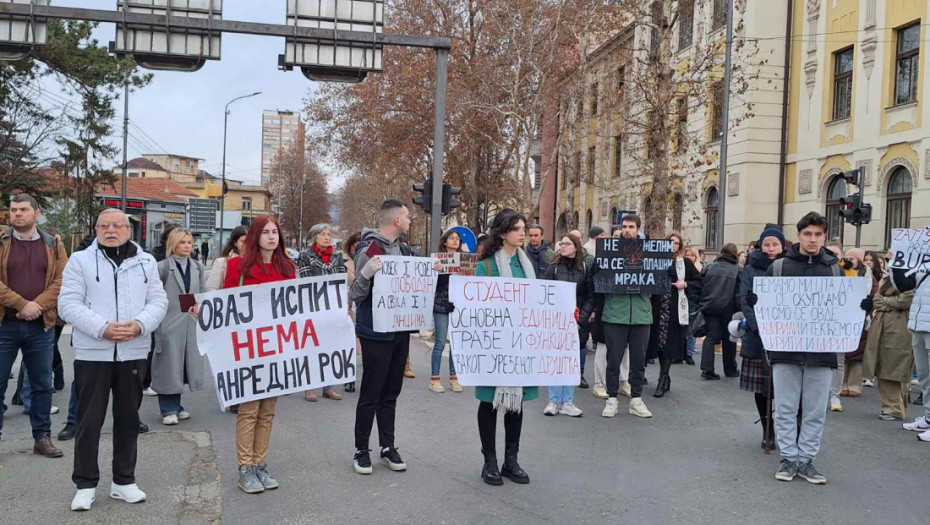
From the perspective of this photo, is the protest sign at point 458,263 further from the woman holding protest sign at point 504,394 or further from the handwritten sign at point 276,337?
the handwritten sign at point 276,337

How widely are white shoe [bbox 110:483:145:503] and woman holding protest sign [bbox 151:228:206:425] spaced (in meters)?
2.43

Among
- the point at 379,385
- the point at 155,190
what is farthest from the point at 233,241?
the point at 155,190

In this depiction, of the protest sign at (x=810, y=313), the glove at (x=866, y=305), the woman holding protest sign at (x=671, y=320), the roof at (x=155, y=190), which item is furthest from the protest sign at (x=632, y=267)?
the roof at (x=155, y=190)

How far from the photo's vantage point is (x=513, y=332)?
19.9 ft

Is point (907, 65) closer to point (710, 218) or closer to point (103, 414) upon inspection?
point (710, 218)

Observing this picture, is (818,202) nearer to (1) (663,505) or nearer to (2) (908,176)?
(2) (908,176)

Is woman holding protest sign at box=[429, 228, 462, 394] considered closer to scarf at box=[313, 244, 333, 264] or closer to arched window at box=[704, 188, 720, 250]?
scarf at box=[313, 244, 333, 264]

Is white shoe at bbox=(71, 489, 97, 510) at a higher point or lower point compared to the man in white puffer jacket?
lower

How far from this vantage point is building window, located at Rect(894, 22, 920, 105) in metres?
20.3

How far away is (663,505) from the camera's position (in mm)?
5527

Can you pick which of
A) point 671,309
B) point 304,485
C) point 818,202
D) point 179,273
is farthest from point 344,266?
point 818,202

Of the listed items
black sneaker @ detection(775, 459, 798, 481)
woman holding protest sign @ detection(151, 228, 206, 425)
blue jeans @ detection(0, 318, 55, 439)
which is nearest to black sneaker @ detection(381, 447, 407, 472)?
woman holding protest sign @ detection(151, 228, 206, 425)

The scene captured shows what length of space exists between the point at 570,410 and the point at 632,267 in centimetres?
165

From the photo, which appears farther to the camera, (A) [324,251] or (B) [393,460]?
(A) [324,251]
